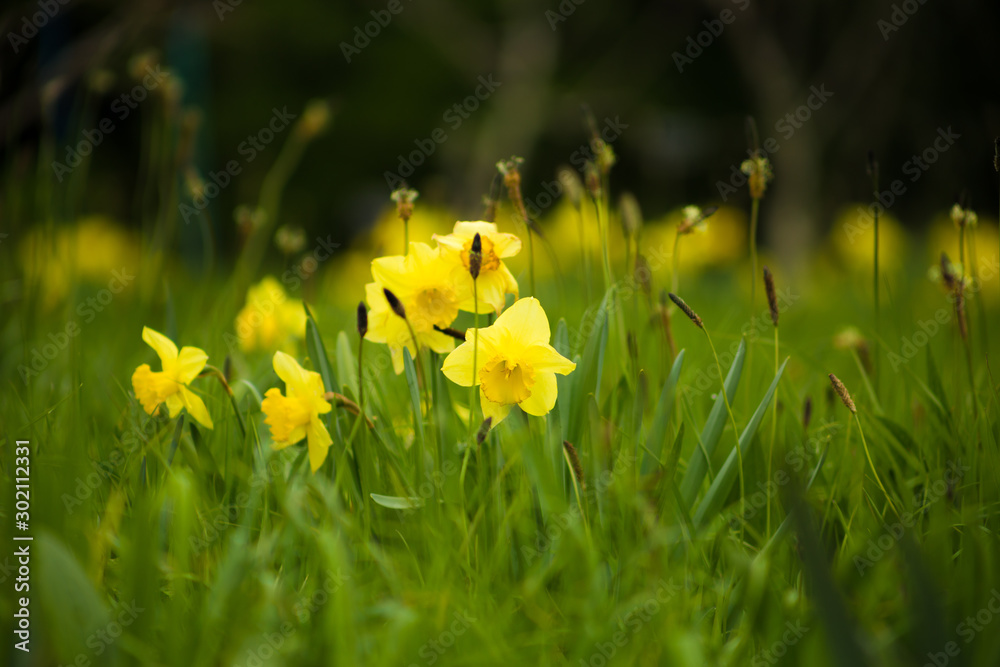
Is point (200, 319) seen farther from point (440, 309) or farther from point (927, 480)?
point (927, 480)

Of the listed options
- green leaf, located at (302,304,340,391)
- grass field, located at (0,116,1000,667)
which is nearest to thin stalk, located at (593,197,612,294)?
grass field, located at (0,116,1000,667)

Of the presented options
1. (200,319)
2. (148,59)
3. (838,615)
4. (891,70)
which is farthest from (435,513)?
(891,70)

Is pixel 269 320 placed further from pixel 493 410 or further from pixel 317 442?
pixel 493 410

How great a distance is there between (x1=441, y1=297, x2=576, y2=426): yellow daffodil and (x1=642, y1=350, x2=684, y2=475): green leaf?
0.16 metres

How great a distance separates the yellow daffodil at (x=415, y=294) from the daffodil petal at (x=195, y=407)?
286 mm

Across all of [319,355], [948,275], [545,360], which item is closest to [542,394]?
[545,360]

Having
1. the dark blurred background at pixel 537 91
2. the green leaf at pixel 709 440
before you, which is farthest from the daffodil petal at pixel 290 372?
the dark blurred background at pixel 537 91

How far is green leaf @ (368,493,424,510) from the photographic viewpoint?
958 millimetres

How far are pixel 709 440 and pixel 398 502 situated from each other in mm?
460

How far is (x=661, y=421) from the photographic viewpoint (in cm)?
106

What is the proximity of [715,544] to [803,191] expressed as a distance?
536 centimetres

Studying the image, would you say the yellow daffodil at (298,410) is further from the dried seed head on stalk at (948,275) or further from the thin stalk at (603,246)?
the dried seed head on stalk at (948,275)

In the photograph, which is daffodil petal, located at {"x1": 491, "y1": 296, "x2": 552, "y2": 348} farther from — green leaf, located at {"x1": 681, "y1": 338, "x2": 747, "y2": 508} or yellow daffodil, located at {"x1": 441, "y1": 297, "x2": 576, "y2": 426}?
green leaf, located at {"x1": 681, "y1": 338, "x2": 747, "y2": 508}

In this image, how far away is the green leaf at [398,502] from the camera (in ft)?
3.14
